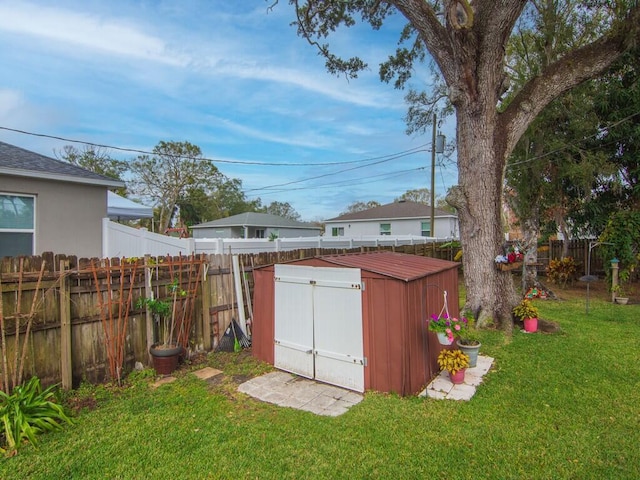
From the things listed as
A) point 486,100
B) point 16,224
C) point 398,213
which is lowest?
point 16,224

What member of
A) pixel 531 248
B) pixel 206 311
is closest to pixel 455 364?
pixel 206 311

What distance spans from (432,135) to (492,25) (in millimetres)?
10590

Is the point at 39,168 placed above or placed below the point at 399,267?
above

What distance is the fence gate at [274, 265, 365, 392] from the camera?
3803 millimetres

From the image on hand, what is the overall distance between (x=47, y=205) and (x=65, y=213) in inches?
13.4

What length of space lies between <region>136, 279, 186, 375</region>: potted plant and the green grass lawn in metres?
0.28

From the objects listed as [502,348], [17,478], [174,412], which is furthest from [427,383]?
[17,478]

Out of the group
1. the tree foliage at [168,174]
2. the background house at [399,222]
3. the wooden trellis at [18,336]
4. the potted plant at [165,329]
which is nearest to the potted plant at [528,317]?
the potted plant at [165,329]

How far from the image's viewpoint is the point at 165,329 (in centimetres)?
451

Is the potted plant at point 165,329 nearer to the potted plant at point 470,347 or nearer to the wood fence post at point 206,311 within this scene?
the wood fence post at point 206,311

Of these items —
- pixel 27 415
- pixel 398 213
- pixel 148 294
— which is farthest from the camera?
pixel 398 213

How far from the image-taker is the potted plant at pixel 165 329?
4.28 metres

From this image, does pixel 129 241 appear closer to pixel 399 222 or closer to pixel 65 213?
pixel 65 213

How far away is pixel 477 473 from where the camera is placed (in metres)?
2.34
